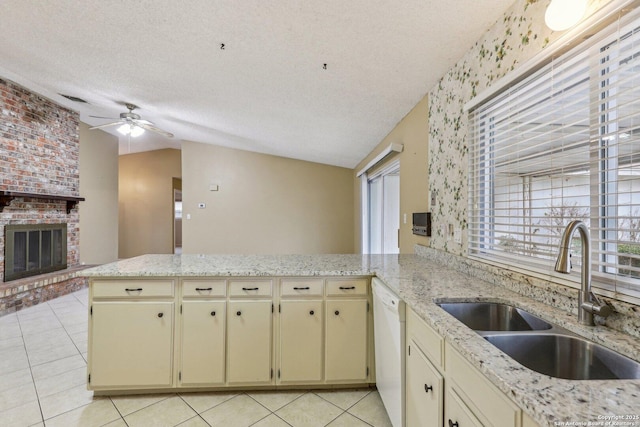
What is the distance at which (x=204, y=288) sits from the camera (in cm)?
192

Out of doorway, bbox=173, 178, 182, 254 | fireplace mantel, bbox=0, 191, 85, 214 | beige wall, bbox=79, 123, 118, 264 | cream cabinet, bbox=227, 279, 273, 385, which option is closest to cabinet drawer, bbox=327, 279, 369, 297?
cream cabinet, bbox=227, 279, 273, 385

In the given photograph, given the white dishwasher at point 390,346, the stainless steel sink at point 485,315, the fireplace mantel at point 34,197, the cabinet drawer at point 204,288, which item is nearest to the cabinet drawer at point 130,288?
the cabinet drawer at point 204,288

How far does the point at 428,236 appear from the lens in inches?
97.7

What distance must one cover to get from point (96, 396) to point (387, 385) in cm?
193

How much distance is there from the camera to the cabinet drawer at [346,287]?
1978mm

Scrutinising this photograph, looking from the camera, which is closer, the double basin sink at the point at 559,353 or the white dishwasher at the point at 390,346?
the double basin sink at the point at 559,353

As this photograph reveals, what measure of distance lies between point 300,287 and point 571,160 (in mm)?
1581

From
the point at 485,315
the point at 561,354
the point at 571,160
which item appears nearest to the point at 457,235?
the point at 485,315

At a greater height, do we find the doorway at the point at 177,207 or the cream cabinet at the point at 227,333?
the doorway at the point at 177,207

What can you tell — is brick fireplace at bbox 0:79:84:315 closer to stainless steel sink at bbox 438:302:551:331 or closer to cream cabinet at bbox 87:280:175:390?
cream cabinet at bbox 87:280:175:390

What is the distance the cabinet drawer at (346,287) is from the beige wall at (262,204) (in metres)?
4.38

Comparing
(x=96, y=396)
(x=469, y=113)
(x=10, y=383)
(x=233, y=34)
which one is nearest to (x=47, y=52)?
(x=233, y=34)

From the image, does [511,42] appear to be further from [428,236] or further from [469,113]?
[428,236]

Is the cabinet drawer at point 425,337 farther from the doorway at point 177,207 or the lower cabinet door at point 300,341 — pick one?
the doorway at point 177,207
